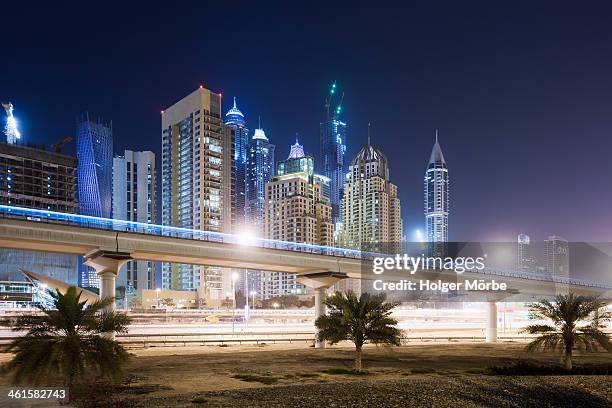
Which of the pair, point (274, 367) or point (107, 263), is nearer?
point (274, 367)

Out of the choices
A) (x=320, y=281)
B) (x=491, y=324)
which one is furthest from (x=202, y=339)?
(x=491, y=324)

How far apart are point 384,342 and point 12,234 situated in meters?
27.2

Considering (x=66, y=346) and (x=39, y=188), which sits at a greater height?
(x=39, y=188)

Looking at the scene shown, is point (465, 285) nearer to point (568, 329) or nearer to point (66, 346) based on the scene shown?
point (568, 329)

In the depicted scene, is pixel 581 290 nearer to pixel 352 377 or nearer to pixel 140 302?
pixel 352 377

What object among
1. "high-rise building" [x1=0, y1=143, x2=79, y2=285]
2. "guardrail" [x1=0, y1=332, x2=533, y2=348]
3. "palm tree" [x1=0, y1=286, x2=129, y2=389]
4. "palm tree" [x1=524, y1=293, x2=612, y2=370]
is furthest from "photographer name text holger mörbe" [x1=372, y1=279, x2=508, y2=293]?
"high-rise building" [x1=0, y1=143, x2=79, y2=285]

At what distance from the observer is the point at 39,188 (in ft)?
566

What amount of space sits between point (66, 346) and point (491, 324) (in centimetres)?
6258

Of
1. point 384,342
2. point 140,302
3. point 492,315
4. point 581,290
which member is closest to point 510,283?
point 492,315

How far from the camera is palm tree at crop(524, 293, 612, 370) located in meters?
36.0

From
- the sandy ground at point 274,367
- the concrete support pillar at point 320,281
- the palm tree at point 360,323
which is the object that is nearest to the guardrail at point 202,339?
the sandy ground at point 274,367

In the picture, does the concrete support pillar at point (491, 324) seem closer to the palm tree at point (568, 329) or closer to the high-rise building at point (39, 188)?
the palm tree at point (568, 329)

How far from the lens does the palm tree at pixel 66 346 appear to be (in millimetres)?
19938

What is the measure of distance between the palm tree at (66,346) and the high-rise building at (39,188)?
149 metres
